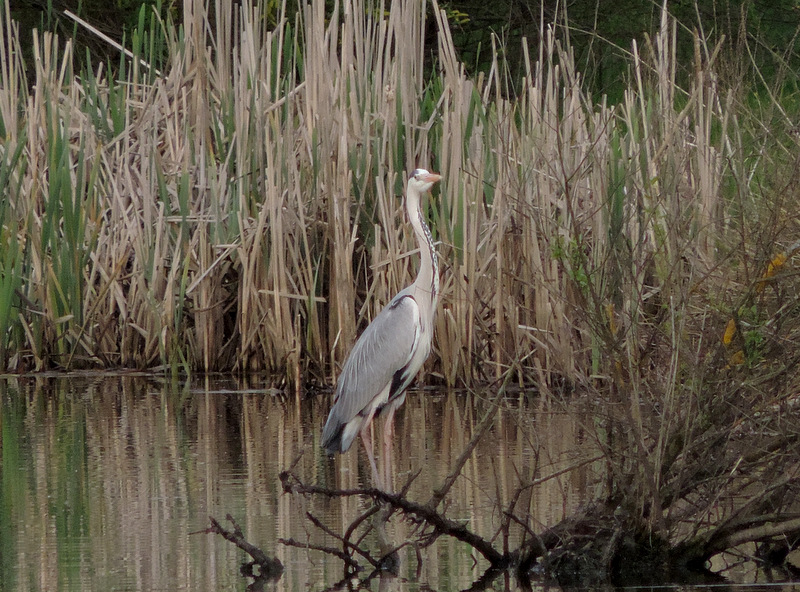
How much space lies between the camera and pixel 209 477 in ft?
17.5

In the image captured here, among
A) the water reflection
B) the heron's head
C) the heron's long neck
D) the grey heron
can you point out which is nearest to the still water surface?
the water reflection

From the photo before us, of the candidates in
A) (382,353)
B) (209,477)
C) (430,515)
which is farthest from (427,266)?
(430,515)

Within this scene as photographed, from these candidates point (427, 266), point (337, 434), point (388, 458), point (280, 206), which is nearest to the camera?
point (388, 458)

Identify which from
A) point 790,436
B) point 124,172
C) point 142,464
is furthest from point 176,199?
point 790,436

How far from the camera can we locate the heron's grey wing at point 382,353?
5.96m

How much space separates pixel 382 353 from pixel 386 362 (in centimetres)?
5

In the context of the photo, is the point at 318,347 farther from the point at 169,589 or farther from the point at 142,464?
the point at 169,589

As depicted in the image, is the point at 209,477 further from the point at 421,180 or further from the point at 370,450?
the point at 421,180

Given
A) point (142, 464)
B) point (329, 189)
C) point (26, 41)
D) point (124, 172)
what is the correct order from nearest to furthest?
point (142, 464), point (329, 189), point (124, 172), point (26, 41)

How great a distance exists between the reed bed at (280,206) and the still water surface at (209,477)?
0.37 m

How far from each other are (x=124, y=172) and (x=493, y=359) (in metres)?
2.61

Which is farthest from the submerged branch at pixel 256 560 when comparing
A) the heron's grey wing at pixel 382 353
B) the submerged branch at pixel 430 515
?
the heron's grey wing at pixel 382 353

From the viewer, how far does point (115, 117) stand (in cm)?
851

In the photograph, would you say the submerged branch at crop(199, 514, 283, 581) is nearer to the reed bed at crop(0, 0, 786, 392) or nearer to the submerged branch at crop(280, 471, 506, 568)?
the submerged branch at crop(280, 471, 506, 568)
